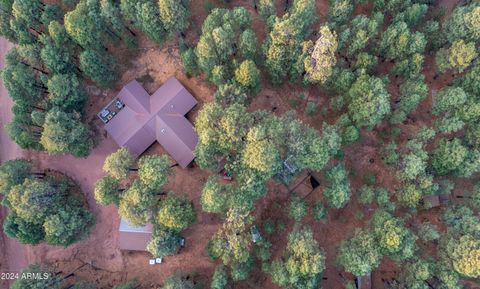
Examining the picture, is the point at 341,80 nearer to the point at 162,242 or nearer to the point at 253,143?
the point at 253,143

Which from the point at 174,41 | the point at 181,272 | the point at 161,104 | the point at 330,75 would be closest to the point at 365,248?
the point at 330,75

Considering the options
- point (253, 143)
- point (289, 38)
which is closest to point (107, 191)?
point (253, 143)

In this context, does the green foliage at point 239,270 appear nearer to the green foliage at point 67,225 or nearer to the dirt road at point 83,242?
the dirt road at point 83,242

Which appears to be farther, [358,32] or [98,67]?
[98,67]

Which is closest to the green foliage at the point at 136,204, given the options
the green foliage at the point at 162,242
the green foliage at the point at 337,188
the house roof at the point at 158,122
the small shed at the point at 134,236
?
the green foliage at the point at 162,242

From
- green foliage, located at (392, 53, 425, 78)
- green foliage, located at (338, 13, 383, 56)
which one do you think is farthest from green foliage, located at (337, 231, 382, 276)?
green foliage, located at (338, 13, 383, 56)

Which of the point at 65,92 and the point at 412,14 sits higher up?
the point at 65,92

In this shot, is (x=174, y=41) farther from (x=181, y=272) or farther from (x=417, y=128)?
(x=417, y=128)
